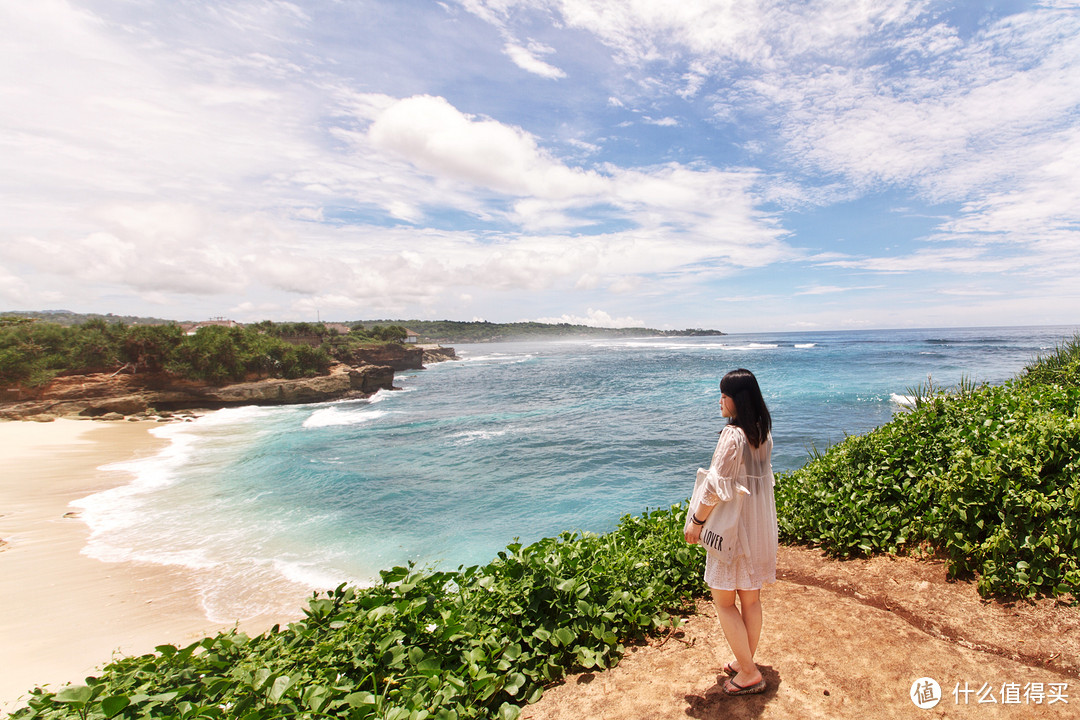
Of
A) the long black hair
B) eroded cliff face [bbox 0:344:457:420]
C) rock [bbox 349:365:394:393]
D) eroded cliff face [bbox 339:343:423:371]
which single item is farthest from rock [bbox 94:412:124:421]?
the long black hair

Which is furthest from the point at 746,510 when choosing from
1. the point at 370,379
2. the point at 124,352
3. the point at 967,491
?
the point at 370,379

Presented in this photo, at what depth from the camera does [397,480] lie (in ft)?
53.3

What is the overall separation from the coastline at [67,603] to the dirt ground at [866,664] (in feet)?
14.7

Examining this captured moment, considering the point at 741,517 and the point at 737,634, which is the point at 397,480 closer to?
the point at 737,634

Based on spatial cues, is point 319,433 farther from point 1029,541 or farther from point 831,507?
point 1029,541

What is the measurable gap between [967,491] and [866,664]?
1936 mm

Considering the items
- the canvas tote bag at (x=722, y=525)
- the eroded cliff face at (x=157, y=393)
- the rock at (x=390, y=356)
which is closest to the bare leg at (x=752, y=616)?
the canvas tote bag at (x=722, y=525)

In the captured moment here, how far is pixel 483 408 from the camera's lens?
32844 millimetres

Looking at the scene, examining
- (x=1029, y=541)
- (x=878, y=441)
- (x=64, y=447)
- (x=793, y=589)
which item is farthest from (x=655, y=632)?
(x=64, y=447)

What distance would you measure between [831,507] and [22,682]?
10.0 m

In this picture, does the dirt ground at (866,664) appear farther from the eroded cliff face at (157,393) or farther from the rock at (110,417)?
the eroded cliff face at (157,393)

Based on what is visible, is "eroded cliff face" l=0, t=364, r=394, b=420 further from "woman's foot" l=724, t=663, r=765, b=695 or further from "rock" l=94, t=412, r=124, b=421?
"woman's foot" l=724, t=663, r=765, b=695

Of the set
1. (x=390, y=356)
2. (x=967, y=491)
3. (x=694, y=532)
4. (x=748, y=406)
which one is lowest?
(x=390, y=356)

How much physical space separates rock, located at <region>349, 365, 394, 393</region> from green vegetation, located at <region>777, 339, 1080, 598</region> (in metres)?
43.0
